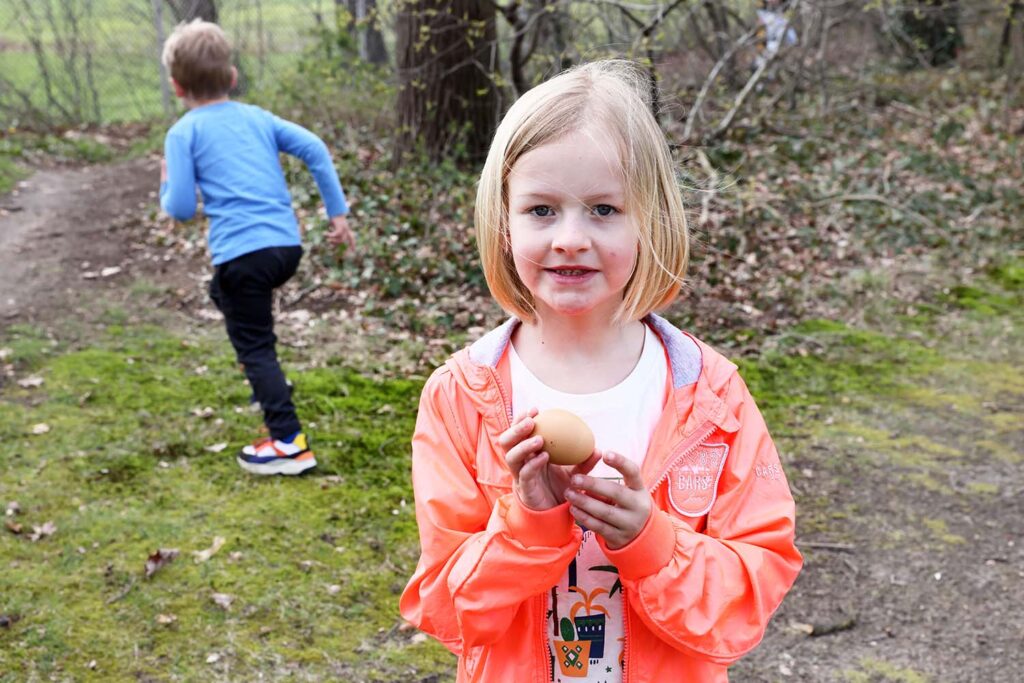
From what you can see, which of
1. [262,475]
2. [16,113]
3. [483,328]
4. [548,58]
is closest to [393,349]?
[483,328]

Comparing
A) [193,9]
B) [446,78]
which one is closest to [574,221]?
[446,78]

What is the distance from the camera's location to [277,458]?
4406 millimetres

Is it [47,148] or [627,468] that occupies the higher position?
[627,468]

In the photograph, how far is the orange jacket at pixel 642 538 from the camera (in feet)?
5.16

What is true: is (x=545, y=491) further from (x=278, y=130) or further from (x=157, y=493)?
(x=278, y=130)

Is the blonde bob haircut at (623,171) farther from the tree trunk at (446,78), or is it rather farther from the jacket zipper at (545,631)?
the tree trunk at (446,78)

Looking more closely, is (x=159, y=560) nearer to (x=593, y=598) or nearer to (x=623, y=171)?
(x=593, y=598)

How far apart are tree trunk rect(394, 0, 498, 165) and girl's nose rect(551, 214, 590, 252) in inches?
230

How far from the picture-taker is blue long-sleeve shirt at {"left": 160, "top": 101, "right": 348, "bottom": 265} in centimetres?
430

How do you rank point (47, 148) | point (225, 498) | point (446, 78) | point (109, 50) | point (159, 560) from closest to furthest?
point (159, 560) < point (225, 498) < point (446, 78) < point (47, 148) < point (109, 50)

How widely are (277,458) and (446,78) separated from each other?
4.26 m

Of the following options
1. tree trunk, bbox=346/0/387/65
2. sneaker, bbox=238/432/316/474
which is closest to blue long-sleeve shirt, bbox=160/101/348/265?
sneaker, bbox=238/432/316/474

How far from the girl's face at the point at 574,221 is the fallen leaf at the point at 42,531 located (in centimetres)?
295

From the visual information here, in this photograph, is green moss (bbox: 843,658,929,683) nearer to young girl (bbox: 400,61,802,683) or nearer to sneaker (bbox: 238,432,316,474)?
young girl (bbox: 400,61,802,683)
